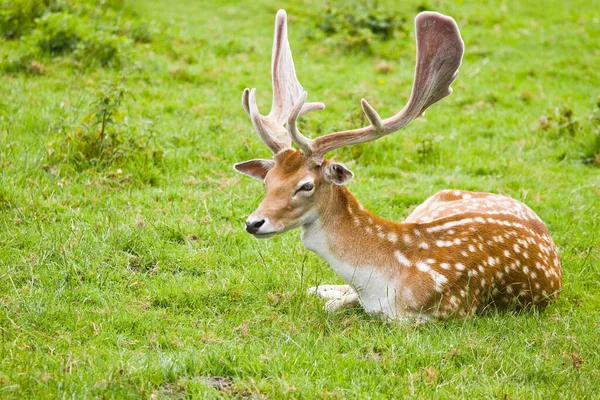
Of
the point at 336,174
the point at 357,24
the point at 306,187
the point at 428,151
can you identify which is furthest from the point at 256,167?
the point at 357,24

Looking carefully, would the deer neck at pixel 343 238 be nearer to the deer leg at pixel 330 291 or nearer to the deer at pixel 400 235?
the deer at pixel 400 235

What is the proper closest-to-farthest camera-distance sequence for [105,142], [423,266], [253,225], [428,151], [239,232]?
[253,225] < [423,266] < [239,232] < [105,142] < [428,151]

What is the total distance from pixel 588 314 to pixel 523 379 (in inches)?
52.0

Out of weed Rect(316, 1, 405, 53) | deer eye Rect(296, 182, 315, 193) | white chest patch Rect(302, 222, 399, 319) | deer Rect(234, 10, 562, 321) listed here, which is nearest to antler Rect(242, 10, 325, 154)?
deer Rect(234, 10, 562, 321)

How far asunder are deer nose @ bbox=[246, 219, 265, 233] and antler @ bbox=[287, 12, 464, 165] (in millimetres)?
581

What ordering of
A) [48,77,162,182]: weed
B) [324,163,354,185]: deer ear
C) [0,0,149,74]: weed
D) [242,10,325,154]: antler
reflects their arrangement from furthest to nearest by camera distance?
[0,0,149,74]: weed < [48,77,162,182]: weed < [242,10,325,154]: antler < [324,163,354,185]: deer ear

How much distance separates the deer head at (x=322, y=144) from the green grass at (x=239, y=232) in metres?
0.66

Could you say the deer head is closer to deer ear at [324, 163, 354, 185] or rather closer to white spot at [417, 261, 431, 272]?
deer ear at [324, 163, 354, 185]

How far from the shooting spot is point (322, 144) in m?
5.53

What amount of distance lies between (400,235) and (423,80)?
1054mm

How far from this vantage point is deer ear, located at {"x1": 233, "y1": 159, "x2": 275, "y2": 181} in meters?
5.88

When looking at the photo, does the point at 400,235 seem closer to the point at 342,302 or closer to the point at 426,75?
the point at 342,302

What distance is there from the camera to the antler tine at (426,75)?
540cm

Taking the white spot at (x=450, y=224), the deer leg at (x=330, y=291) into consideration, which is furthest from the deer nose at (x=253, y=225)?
the white spot at (x=450, y=224)
